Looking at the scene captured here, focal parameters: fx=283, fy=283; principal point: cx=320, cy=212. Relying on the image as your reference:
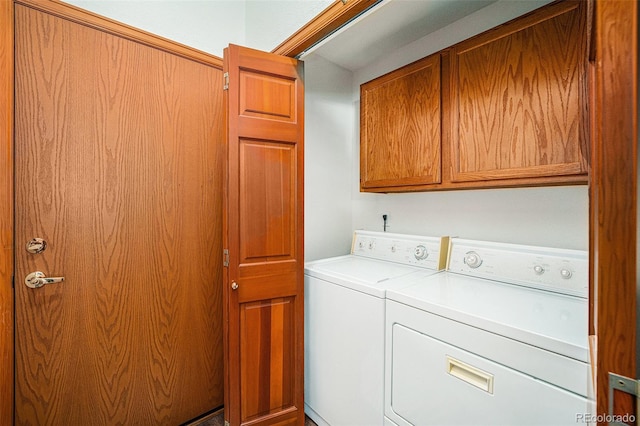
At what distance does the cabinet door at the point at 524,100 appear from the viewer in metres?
1.13

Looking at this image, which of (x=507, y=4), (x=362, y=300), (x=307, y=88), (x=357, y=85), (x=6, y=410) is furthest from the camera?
(x=357, y=85)

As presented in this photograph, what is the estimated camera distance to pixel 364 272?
1659 millimetres

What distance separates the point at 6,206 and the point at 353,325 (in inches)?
63.5

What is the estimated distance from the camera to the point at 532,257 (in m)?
1.33

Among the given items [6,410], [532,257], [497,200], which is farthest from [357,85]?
[6,410]

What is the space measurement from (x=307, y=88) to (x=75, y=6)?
52.3 inches

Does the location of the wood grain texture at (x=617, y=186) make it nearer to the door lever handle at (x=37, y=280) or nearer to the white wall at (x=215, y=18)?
the white wall at (x=215, y=18)

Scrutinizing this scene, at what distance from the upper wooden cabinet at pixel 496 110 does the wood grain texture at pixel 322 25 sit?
57cm

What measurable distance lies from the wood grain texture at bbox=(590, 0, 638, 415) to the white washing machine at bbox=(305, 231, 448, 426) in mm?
876

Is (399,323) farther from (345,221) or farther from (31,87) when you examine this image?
(31,87)

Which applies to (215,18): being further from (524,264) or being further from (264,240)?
(524,264)

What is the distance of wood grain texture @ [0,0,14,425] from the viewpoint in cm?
114

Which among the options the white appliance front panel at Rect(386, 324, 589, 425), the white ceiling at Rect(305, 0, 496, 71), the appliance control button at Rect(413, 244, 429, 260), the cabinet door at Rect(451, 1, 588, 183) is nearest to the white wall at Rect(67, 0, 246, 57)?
the white ceiling at Rect(305, 0, 496, 71)

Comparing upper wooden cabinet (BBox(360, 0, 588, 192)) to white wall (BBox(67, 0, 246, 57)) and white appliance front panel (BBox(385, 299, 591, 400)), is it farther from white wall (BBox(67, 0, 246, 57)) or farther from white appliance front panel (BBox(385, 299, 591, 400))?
white wall (BBox(67, 0, 246, 57))
